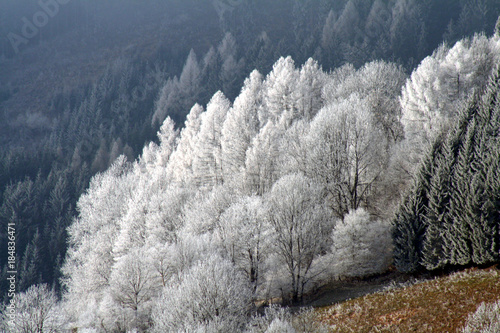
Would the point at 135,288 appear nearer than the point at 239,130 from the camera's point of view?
Yes

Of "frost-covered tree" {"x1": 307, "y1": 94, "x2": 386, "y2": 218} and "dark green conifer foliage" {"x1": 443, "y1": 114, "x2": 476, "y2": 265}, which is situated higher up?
"frost-covered tree" {"x1": 307, "y1": 94, "x2": 386, "y2": 218}

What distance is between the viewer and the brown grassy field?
63.7 feet

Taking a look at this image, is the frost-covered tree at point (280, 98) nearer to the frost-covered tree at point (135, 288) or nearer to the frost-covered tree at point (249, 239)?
the frost-covered tree at point (249, 239)

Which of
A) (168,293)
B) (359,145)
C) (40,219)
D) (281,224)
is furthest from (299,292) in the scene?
(40,219)

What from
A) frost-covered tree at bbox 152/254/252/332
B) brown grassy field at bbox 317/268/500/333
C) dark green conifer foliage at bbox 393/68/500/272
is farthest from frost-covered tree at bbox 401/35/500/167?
frost-covered tree at bbox 152/254/252/332

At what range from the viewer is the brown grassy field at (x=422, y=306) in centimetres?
1941

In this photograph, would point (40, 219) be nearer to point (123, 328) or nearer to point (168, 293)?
point (123, 328)

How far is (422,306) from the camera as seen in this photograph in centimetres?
2123

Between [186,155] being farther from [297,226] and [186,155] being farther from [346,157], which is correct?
[297,226]

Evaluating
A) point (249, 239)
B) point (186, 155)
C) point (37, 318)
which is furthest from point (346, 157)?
point (37, 318)

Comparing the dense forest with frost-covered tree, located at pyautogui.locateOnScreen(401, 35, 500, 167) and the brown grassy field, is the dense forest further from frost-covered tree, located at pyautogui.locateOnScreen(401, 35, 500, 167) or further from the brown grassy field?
the brown grassy field

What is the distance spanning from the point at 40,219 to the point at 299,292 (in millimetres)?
90943

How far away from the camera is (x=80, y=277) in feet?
170

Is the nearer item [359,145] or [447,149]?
[447,149]
